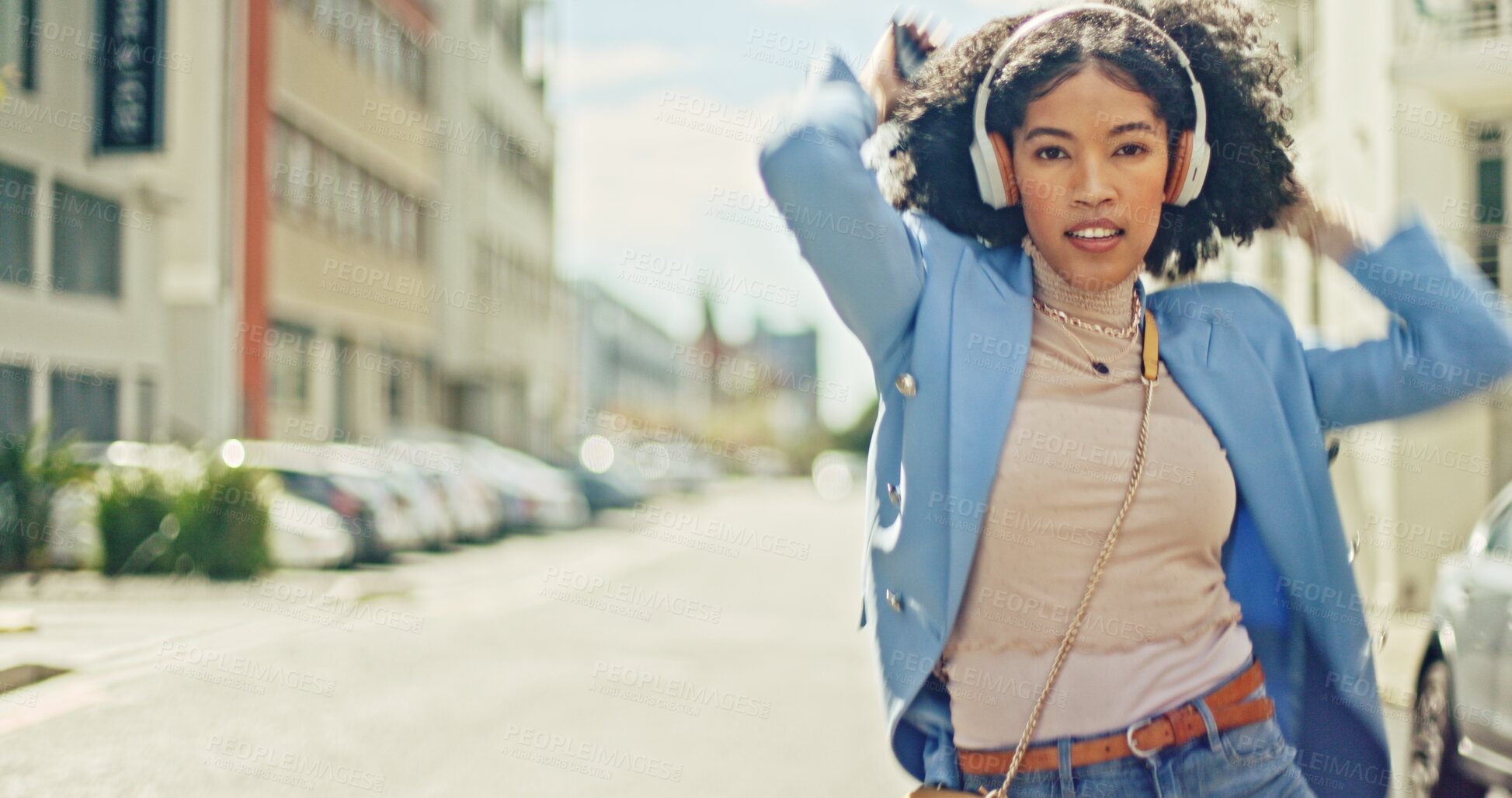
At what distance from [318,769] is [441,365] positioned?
1330 inches

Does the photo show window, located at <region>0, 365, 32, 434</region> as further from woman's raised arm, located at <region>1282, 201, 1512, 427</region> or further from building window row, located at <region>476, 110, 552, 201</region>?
building window row, located at <region>476, 110, 552, 201</region>

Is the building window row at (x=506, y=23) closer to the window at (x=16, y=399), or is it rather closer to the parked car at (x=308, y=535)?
the window at (x=16, y=399)

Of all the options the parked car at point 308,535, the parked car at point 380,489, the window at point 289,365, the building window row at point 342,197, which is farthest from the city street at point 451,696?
the building window row at point 342,197

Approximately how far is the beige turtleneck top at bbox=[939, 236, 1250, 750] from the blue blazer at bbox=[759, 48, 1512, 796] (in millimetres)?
56

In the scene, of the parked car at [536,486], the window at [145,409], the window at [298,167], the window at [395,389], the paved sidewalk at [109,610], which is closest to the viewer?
the paved sidewalk at [109,610]

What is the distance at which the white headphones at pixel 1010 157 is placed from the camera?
199cm

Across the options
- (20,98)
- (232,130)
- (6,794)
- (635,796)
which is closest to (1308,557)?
(635,796)

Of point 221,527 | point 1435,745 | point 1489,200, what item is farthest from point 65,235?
point 1435,745

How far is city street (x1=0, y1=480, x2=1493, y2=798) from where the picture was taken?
21.2 feet

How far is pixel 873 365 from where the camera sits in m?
1.91

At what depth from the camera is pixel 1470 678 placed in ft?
17.7

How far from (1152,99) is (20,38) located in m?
19.6

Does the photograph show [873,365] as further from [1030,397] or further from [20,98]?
[20,98]

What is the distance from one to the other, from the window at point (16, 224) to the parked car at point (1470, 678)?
17.6 m
